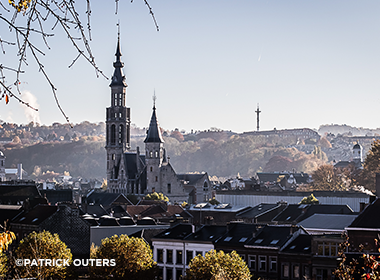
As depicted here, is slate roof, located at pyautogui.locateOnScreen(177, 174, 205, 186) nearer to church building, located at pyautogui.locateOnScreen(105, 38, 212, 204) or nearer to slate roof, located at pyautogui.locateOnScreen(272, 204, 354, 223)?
church building, located at pyautogui.locateOnScreen(105, 38, 212, 204)

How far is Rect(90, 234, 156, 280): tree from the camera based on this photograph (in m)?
38.5

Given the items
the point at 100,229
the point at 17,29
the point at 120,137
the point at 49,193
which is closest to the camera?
the point at 17,29

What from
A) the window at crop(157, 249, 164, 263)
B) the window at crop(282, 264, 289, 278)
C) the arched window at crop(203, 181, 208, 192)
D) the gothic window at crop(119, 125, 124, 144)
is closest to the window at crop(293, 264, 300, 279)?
the window at crop(282, 264, 289, 278)

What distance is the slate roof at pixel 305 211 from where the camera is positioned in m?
59.1

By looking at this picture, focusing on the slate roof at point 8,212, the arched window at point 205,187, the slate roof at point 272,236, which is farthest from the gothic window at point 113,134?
the slate roof at point 272,236

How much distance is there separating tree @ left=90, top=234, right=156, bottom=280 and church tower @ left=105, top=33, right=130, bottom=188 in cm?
7465

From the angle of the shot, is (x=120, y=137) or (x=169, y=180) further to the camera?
(x=120, y=137)

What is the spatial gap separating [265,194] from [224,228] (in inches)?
1672

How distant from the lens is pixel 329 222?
1882 inches

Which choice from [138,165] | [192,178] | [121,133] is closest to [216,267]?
[138,165]

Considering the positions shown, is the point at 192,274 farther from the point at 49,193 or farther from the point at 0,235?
the point at 49,193

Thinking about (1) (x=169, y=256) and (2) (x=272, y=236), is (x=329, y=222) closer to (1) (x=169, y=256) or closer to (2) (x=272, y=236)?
(2) (x=272, y=236)

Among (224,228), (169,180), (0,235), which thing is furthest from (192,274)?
(169,180)

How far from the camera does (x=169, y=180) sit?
354ft
